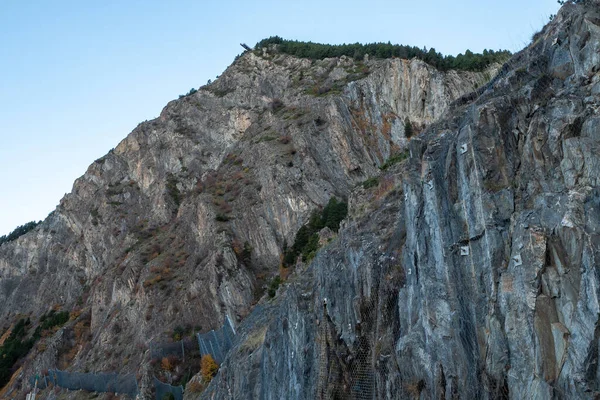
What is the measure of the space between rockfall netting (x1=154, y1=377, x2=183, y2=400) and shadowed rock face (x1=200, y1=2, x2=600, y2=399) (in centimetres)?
1570

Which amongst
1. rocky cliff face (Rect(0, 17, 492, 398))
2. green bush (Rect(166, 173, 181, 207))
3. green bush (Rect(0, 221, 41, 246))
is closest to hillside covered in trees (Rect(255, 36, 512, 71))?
rocky cliff face (Rect(0, 17, 492, 398))

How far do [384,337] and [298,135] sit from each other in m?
34.9

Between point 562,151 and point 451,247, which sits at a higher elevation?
point 562,151

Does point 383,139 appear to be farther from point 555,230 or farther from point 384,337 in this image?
point 555,230

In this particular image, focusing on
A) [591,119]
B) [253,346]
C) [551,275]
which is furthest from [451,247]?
[253,346]

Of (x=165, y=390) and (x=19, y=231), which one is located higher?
(x=19, y=231)

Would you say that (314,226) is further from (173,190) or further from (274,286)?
(173,190)

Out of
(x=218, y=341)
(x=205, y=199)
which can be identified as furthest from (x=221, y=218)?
(x=218, y=341)

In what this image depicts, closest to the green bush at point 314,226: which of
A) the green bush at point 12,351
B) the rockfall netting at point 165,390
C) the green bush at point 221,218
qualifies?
the green bush at point 221,218

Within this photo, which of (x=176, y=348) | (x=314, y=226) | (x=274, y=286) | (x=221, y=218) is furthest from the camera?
(x=221, y=218)

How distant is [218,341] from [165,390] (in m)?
4.66

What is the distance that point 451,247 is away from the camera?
60.1 ft

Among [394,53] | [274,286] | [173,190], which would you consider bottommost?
[274,286]

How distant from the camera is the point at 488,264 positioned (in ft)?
55.5
